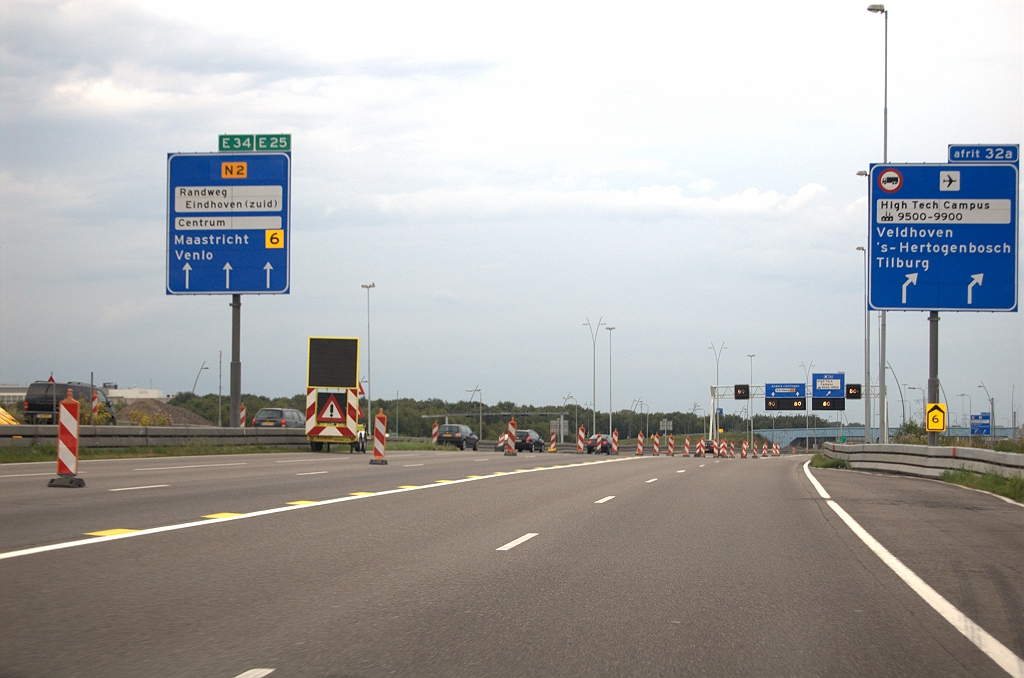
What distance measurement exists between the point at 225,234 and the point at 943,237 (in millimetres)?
23220

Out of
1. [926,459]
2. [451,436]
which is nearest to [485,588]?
[926,459]

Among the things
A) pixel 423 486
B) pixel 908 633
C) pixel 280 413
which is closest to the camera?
pixel 908 633

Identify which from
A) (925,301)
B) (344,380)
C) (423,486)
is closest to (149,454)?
(344,380)

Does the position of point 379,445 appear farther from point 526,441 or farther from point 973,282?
point 526,441

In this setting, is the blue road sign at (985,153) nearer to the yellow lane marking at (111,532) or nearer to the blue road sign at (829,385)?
the yellow lane marking at (111,532)

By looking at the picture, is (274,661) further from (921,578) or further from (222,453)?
(222,453)

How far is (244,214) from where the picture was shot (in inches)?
1427

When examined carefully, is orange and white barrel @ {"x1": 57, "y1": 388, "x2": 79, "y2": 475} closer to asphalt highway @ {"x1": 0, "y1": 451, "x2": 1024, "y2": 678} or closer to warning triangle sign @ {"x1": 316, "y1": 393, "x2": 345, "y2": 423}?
asphalt highway @ {"x1": 0, "y1": 451, "x2": 1024, "y2": 678}

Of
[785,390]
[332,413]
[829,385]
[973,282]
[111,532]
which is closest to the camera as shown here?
[111,532]

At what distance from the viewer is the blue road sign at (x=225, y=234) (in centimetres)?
3612

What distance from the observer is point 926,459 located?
27.9m

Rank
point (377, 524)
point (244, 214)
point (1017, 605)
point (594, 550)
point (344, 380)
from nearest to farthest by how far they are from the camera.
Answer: point (1017, 605)
point (594, 550)
point (377, 524)
point (244, 214)
point (344, 380)

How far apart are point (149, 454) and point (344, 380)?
32.0ft

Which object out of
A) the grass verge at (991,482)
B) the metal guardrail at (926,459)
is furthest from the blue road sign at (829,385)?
the grass verge at (991,482)
